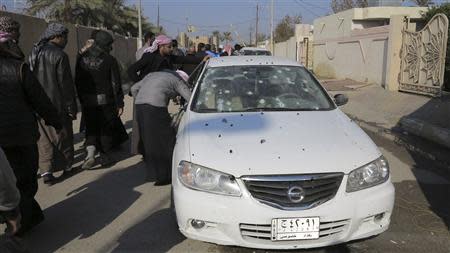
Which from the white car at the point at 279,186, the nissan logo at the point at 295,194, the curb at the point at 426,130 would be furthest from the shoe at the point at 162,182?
the curb at the point at 426,130

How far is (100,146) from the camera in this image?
22.8 feet

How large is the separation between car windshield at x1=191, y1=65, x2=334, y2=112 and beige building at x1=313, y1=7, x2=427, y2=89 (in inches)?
416

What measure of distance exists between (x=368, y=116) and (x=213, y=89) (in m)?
7.31

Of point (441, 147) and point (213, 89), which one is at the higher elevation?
point (213, 89)

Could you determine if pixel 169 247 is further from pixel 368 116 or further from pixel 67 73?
pixel 368 116

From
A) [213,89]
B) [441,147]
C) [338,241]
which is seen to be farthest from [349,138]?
[441,147]

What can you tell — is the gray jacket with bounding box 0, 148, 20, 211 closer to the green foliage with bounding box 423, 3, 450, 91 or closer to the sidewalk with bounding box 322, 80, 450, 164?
the sidewalk with bounding box 322, 80, 450, 164

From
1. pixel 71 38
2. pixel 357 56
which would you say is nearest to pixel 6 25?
pixel 71 38

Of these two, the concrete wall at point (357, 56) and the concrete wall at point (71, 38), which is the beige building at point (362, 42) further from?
the concrete wall at point (71, 38)

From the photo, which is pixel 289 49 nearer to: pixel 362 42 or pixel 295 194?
pixel 362 42

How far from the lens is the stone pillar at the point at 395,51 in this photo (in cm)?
1477

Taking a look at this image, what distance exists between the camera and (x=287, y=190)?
135 inches

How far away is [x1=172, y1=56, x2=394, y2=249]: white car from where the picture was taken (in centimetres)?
343

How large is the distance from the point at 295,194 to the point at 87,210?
98.2 inches
